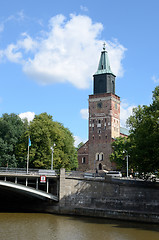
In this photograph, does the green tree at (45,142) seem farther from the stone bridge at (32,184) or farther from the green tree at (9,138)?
the stone bridge at (32,184)

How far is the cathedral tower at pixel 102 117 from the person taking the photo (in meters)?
72.9

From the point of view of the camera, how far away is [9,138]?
4903 cm

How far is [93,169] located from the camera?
7356 centimetres

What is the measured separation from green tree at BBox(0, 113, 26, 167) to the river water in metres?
15.7

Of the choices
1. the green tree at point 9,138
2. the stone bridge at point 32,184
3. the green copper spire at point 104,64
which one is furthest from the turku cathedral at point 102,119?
the stone bridge at point 32,184

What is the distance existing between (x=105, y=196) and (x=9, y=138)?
64.1ft

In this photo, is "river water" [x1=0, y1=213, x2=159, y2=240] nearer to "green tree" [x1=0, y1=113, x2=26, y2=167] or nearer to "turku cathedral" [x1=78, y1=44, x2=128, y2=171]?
"green tree" [x1=0, y1=113, x2=26, y2=167]

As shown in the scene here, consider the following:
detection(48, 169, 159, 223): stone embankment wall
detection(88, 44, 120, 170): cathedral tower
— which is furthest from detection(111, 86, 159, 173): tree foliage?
detection(88, 44, 120, 170): cathedral tower

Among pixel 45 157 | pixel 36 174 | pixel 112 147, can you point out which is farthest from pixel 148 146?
pixel 112 147

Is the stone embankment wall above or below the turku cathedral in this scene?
below

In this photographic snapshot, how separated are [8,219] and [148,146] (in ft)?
51.7

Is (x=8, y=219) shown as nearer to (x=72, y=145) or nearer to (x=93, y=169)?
(x=72, y=145)

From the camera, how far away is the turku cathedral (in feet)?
239

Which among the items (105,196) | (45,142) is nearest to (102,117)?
(45,142)
